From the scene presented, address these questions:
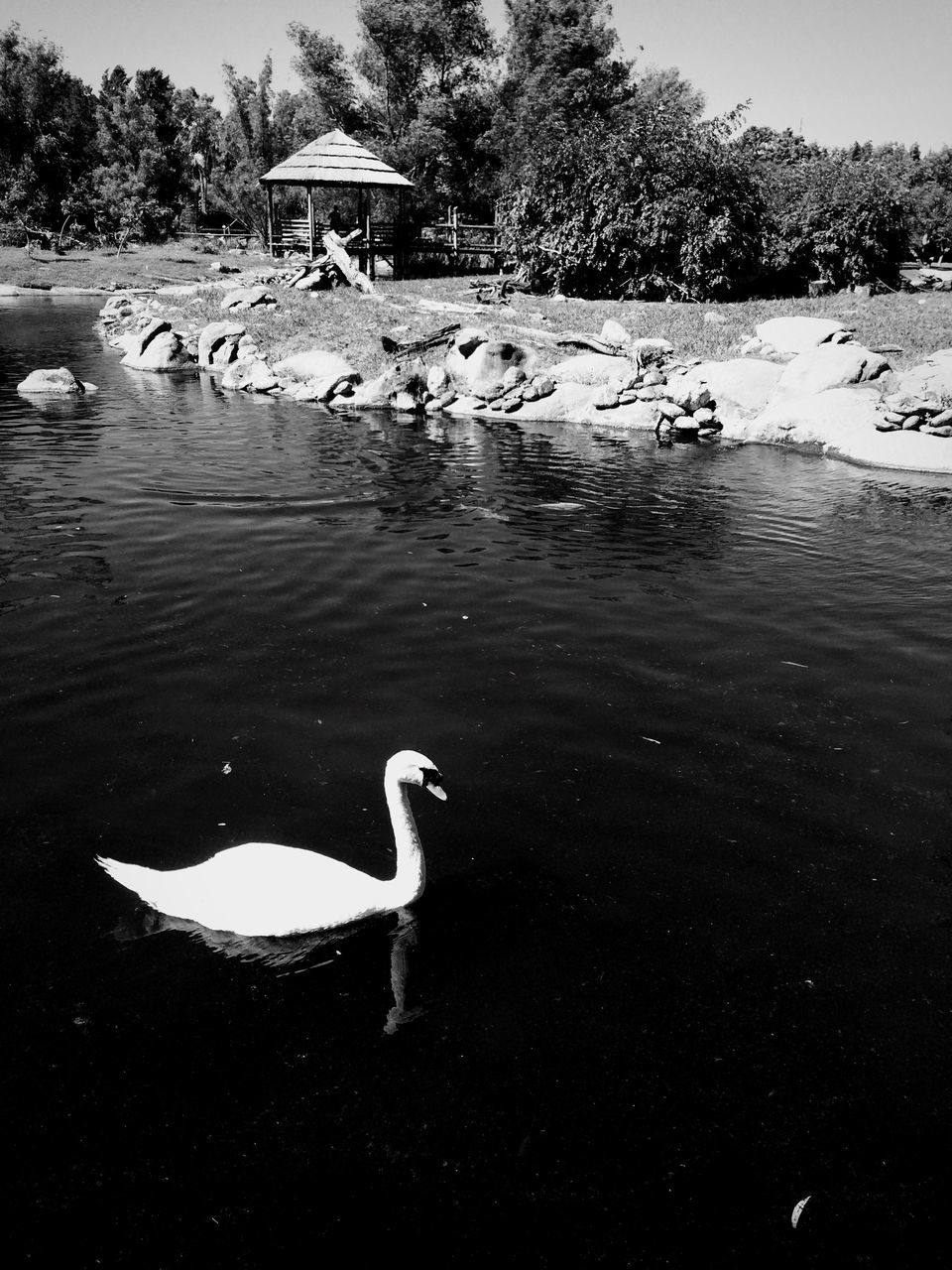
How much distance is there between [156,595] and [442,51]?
5052 cm

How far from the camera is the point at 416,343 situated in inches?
869

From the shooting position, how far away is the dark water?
3.59m

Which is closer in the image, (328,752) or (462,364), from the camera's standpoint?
(328,752)

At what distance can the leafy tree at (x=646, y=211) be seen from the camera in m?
26.8

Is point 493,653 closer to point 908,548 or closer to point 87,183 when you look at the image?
point 908,548

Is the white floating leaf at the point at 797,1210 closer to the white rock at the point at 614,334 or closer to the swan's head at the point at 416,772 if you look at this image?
the swan's head at the point at 416,772

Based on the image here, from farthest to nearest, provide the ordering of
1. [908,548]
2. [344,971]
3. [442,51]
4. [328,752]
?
[442,51], [908,548], [328,752], [344,971]

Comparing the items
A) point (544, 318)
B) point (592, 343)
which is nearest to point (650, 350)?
point (592, 343)

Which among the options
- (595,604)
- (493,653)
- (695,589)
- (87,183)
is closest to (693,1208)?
(493,653)

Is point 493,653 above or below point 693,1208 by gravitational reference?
above

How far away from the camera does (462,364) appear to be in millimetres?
20500

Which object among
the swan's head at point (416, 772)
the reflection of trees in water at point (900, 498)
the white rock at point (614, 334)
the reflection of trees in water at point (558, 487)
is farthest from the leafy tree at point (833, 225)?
the swan's head at point (416, 772)

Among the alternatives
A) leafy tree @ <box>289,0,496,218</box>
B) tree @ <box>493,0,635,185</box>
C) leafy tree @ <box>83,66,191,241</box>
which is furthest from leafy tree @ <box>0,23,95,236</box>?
tree @ <box>493,0,635,185</box>

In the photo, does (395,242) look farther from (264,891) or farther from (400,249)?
(264,891)
